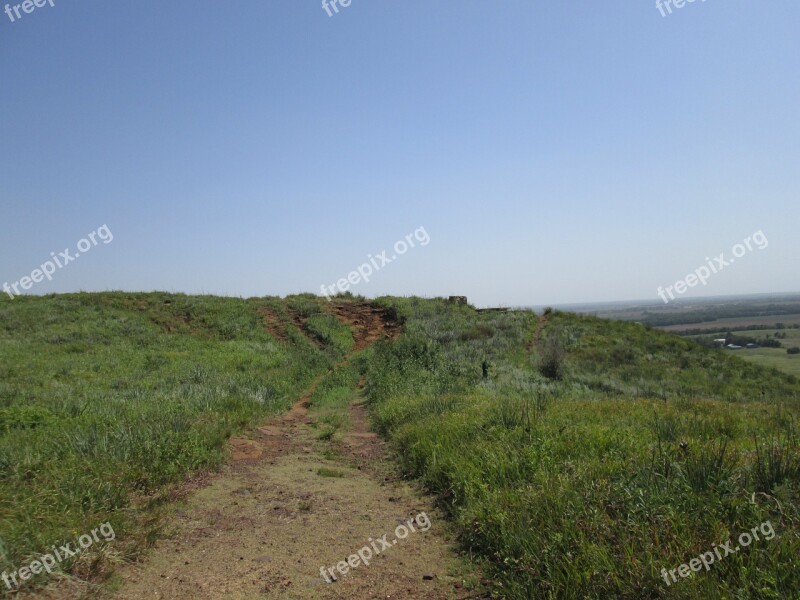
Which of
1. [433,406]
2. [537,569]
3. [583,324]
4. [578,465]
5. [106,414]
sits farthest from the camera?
[583,324]

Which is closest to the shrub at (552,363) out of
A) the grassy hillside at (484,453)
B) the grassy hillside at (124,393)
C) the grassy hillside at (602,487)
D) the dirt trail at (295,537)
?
the grassy hillside at (484,453)

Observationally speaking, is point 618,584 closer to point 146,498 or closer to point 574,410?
point 146,498

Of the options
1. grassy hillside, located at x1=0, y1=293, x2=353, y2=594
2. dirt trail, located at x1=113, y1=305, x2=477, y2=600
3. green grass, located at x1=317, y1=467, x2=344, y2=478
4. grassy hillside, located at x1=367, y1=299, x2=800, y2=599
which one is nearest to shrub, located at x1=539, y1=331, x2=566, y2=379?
grassy hillside, located at x1=367, y1=299, x2=800, y2=599

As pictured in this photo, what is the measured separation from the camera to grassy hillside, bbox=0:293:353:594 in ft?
14.4

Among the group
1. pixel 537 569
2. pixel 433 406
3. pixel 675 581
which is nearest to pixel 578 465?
pixel 537 569

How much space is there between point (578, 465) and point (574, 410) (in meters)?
3.57

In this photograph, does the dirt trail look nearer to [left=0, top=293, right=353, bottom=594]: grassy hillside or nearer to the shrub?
[left=0, top=293, right=353, bottom=594]: grassy hillside

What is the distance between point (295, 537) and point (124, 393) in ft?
24.4

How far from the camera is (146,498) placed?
523cm

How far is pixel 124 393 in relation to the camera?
1040cm

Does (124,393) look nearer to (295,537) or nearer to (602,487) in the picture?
(295,537)

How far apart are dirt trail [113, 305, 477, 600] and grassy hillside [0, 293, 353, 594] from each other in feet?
1.34

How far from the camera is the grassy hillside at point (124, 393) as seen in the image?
4.39 m

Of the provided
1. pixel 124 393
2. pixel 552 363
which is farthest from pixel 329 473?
pixel 552 363
